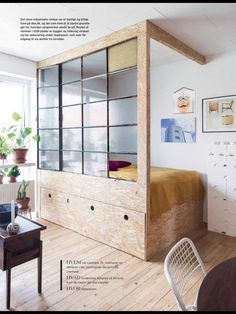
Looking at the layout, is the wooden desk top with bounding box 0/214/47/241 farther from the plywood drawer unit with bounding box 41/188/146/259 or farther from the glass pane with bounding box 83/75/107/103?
the glass pane with bounding box 83/75/107/103

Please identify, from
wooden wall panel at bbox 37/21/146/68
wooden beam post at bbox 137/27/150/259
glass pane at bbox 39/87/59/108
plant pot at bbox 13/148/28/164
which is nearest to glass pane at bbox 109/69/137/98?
wooden beam post at bbox 137/27/150/259

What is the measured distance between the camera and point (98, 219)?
299 cm

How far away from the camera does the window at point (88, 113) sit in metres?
2.70

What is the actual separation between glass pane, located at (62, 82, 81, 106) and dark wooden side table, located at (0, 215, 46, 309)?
1.80 meters

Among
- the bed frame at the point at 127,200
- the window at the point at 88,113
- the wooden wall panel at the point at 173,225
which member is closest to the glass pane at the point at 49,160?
the window at the point at 88,113

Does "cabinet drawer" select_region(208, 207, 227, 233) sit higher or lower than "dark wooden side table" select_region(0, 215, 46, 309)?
lower

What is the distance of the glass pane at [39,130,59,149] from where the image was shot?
358cm

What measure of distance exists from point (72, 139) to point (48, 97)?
85cm

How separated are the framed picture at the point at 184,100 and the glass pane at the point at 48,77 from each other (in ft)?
6.03

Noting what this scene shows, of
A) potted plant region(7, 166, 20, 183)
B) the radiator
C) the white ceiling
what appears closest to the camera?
the white ceiling

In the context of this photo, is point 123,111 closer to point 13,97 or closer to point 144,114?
point 144,114

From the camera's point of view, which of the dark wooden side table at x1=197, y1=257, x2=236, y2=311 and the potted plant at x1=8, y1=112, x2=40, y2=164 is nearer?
the dark wooden side table at x1=197, y1=257, x2=236, y2=311

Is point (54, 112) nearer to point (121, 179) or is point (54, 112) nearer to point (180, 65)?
point (121, 179)

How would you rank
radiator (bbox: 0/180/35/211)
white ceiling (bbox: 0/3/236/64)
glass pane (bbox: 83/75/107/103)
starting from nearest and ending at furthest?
1. white ceiling (bbox: 0/3/236/64)
2. glass pane (bbox: 83/75/107/103)
3. radiator (bbox: 0/180/35/211)
